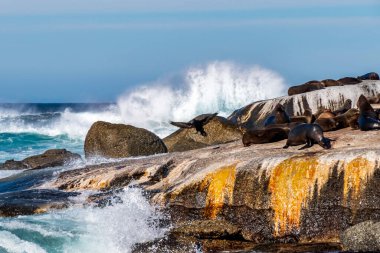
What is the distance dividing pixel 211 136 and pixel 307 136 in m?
8.91

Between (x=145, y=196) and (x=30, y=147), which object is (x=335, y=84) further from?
(x=30, y=147)

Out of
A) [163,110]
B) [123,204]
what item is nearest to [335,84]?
[123,204]

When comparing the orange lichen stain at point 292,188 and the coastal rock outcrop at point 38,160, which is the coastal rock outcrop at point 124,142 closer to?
the coastal rock outcrop at point 38,160

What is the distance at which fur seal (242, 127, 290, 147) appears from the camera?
14906mm

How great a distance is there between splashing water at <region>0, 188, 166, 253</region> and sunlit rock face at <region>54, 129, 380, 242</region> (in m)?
0.45

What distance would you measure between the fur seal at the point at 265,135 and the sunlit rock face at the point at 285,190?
1.05 m

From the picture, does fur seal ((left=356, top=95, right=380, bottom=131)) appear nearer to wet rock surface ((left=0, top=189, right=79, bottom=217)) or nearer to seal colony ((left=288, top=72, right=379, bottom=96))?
wet rock surface ((left=0, top=189, right=79, bottom=217))

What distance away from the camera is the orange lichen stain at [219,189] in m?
12.6

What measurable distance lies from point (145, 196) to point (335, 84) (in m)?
11.0

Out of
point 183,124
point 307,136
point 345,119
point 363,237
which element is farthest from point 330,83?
point 363,237

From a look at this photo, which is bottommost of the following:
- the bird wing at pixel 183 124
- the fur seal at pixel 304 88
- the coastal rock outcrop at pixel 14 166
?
the coastal rock outcrop at pixel 14 166

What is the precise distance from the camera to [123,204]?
13.3 m

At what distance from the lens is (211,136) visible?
73.0ft

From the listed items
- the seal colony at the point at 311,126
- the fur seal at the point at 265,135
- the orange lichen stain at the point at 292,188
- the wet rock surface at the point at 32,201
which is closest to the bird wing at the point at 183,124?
the seal colony at the point at 311,126
